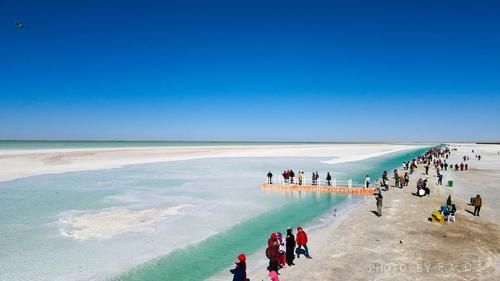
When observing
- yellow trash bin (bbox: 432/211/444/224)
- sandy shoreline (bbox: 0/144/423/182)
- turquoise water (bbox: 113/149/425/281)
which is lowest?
turquoise water (bbox: 113/149/425/281)

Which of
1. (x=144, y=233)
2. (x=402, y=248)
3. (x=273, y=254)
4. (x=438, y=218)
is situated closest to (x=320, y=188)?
(x=438, y=218)

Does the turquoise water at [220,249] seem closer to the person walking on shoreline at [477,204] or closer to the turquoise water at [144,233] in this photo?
the turquoise water at [144,233]

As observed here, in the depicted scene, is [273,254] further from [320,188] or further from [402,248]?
[320,188]

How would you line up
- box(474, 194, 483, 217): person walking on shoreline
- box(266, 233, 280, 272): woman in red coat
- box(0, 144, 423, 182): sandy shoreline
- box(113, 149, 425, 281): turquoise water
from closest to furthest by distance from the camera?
box(266, 233, 280, 272): woman in red coat → box(113, 149, 425, 281): turquoise water → box(474, 194, 483, 217): person walking on shoreline → box(0, 144, 423, 182): sandy shoreline

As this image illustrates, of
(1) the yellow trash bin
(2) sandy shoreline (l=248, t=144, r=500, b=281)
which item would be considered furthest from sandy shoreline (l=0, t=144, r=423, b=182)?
(1) the yellow trash bin

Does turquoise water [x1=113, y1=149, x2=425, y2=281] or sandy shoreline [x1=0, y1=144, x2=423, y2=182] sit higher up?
sandy shoreline [x1=0, y1=144, x2=423, y2=182]

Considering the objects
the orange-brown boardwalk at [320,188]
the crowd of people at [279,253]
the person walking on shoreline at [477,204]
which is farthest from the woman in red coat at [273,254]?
the orange-brown boardwalk at [320,188]

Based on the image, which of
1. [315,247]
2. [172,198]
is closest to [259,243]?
[315,247]

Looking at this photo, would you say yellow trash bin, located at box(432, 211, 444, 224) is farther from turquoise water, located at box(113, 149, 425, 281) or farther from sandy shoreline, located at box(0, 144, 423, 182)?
sandy shoreline, located at box(0, 144, 423, 182)
